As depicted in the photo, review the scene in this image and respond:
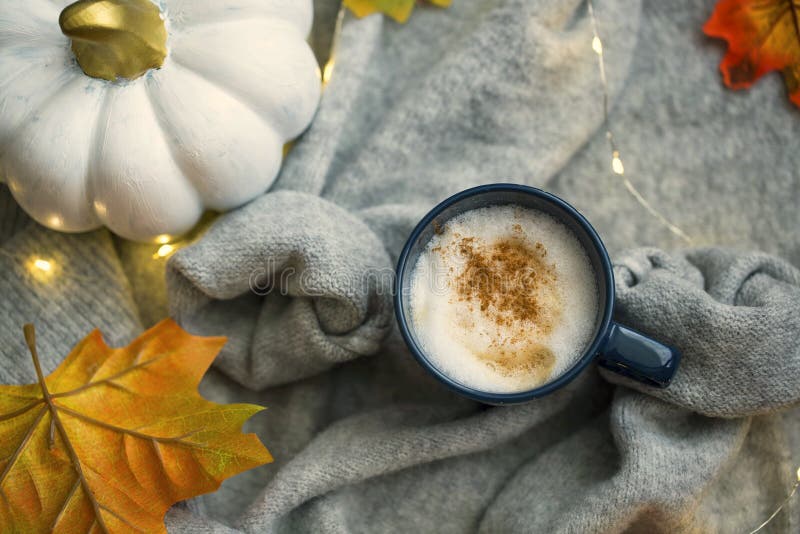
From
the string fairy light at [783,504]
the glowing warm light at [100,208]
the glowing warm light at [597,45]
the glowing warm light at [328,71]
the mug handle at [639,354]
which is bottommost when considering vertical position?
the string fairy light at [783,504]

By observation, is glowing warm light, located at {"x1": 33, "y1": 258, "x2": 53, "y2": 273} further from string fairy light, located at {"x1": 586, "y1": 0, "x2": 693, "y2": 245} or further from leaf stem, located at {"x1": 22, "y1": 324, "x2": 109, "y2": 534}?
string fairy light, located at {"x1": 586, "y1": 0, "x2": 693, "y2": 245}

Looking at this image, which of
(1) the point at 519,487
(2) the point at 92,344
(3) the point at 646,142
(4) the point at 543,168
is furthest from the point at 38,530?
(3) the point at 646,142

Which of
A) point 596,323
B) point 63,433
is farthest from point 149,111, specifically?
point 596,323

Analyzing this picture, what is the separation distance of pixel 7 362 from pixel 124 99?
1.04 feet

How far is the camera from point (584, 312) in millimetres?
654

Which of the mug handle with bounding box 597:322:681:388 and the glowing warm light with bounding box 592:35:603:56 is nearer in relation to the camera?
the mug handle with bounding box 597:322:681:388

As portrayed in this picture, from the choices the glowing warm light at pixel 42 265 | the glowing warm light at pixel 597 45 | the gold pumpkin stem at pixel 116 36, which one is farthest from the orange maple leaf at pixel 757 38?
the glowing warm light at pixel 42 265

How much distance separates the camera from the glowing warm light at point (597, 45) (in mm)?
821

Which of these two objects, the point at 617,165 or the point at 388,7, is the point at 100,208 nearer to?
the point at 388,7

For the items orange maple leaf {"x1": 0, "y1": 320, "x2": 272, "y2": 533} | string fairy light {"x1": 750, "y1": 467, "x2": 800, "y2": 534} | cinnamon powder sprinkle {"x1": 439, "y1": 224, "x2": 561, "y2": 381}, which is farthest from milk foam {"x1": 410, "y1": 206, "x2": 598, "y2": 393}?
string fairy light {"x1": 750, "y1": 467, "x2": 800, "y2": 534}

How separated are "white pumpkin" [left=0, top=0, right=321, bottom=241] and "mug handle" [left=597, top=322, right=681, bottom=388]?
382mm

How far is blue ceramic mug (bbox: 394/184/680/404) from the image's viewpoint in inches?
24.6

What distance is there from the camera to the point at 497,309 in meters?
0.66

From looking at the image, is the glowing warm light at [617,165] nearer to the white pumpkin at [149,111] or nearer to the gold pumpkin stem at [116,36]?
the white pumpkin at [149,111]
